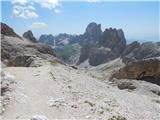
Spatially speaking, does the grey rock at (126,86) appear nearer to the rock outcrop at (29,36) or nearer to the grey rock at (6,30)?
the grey rock at (6,30)

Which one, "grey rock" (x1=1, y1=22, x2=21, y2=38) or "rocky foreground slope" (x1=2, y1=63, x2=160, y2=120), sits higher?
"grey rock" (x1=1, y1=22, x2=21, y2=38)

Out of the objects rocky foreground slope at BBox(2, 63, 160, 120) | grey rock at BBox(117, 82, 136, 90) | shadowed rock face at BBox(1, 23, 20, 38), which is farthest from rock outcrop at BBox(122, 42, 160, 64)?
rocky foreground slope at BBox(2, 63, 160, 120)

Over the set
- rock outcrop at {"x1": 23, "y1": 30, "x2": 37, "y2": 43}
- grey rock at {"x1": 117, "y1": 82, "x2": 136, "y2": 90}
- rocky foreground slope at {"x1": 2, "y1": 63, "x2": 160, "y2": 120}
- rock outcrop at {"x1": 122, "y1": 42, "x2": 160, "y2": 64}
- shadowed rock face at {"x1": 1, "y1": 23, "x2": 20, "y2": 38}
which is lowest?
rock outcrop at {"x1": 122, "y1": 42, "x2": 160, "y2": 64}

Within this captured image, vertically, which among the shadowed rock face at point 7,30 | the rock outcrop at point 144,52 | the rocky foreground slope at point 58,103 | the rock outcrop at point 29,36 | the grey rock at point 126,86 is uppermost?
the shadowed rock face at point 7,30

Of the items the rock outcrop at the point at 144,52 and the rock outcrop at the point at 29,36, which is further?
the rock outcrop at the point at 144,52

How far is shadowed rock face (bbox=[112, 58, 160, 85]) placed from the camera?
271 ft

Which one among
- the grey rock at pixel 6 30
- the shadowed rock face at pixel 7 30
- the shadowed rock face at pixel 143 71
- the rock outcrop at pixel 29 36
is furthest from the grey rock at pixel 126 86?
the rock outcrop at pixel 29 36

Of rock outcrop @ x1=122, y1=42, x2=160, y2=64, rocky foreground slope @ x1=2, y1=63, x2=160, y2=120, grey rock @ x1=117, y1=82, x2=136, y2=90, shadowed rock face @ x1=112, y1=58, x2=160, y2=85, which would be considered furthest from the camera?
rock outcrop @ x1=122, y1=42, x2=160, y2=64

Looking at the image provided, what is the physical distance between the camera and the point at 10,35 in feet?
421

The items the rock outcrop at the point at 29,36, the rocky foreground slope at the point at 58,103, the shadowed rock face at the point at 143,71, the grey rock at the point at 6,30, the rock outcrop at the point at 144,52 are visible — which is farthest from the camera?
the rock outcrop at the point at 144,52

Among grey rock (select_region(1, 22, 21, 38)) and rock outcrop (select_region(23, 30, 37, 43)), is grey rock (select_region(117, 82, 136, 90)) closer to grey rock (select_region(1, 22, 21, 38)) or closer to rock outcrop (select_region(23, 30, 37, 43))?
grey rock (select_region(1, 22, 21, 38))

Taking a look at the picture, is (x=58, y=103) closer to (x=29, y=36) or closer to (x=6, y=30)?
(x=6, y=30)

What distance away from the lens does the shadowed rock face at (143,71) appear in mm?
82750

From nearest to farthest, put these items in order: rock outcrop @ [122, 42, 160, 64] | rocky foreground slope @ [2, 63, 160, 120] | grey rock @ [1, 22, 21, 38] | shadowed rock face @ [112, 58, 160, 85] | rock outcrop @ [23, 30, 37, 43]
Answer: rocky foreground slope @ [2, 63, 160, 120], shadowed rock face @ [112, 58, 160, 85], grey rock @ [1, 22, 21, 38], rock outcrop @ [23, 30, 37, 43], rock outcrop @ [122, 42, 160, 64]
